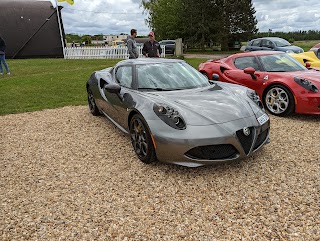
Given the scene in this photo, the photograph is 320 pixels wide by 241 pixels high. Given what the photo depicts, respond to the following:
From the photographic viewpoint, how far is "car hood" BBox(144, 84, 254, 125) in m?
3.08

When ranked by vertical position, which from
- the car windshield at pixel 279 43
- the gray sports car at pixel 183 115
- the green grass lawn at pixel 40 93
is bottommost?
the green grass lawn at pixel 40 93

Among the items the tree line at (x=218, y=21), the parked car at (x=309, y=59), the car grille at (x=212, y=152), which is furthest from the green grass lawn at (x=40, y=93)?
the tree line at (x=218, y=21)

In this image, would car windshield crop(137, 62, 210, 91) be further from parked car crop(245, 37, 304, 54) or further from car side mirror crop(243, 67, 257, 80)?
parked car crop(245, 37, 304, 54)

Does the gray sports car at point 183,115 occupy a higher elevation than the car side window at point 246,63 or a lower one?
lower

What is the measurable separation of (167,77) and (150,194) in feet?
5.98

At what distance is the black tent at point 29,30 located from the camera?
2075 centimetres

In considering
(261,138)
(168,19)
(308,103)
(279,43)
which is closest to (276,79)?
(308,103)

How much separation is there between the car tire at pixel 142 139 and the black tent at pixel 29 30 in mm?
20112

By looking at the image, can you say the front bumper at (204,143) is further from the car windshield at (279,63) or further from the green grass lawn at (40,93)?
the green grass lawn at (40,93)

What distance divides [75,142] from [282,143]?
3084mm

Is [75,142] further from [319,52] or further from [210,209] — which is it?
[319,52]

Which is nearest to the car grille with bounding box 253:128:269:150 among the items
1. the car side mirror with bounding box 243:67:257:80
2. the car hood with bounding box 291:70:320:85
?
the car hood with bounding box 291:70:320:85

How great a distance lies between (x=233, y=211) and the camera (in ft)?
8.33

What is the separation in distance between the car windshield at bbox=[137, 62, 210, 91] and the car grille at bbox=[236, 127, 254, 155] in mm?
1177
